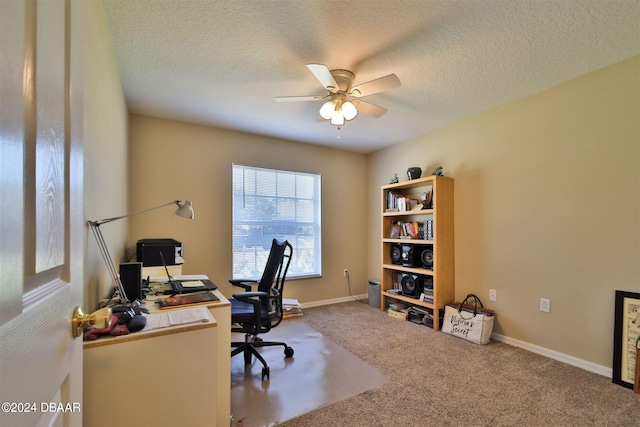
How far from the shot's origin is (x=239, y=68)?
2266mm

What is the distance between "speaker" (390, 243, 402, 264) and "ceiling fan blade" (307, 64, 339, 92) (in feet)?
7.89

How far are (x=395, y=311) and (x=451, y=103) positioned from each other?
2563 mm

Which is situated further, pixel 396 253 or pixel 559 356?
pixel 396 253

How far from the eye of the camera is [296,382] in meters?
2.15

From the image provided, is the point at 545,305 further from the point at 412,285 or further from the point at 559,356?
the point at 412,285

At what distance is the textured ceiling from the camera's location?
1669 millimetres

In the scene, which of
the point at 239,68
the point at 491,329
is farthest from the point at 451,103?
the point at 491,329

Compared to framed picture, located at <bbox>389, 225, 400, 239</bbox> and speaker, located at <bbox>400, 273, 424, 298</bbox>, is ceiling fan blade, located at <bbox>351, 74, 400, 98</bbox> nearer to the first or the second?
framed picture, located at <bbox>389, 225, 400, 239</bbox>

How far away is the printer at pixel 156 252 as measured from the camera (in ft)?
8.59

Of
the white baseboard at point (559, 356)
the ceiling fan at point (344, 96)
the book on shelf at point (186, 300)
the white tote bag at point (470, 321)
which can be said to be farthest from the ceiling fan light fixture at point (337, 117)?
the white baseboard at point (559, 356)

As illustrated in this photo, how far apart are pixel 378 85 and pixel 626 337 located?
2610 millimetres

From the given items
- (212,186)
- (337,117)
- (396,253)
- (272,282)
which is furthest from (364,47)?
(396,253)

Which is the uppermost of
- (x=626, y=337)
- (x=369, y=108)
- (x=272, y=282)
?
(x=369, y=108)

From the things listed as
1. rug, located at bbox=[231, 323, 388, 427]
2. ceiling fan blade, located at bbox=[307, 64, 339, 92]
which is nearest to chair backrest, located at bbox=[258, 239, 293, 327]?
rug, located at bbox=[231, 323, 388, 427]
